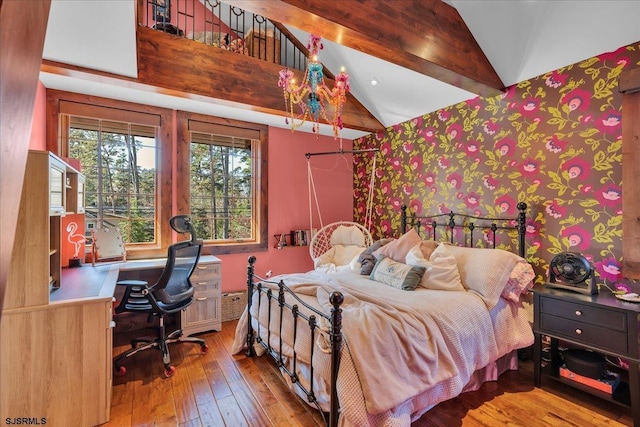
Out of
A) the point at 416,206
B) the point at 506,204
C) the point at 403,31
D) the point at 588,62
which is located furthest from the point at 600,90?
the point at 416,206

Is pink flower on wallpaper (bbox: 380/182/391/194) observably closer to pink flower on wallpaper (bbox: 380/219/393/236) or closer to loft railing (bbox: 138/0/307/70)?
pink flower on wallpaper (bbox: 380/219/393/236)

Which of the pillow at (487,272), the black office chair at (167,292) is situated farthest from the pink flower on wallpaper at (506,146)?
the black office chair at (167,292)

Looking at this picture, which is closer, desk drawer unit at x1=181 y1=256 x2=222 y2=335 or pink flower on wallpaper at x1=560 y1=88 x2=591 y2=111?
pink flower on wallpaper at x1=560 y1=88 x2=591 y2=111

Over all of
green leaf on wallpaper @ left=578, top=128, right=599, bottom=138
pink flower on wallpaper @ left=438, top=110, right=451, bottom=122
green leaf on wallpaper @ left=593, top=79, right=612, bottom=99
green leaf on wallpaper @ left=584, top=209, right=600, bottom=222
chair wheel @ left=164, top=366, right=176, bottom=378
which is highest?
pink flower on wallpaper @ left=438, top=110, right=451, bottom=122

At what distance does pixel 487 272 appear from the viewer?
7.92 ft

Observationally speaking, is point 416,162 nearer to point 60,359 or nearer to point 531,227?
point 531,227

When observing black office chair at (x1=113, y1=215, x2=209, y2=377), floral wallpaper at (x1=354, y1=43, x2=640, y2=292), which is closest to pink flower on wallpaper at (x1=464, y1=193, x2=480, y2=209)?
floral wallpaper at (x1=354, y1=43, x2=640, y2=292)

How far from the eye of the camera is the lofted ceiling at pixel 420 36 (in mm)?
1814

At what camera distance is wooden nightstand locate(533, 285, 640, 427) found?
1.88 m

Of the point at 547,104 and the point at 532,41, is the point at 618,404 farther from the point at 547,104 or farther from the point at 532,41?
the point at 532,41

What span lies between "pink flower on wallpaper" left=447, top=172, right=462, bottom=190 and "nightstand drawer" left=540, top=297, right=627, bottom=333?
4.71ft

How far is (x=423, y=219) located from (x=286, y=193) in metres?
1.88

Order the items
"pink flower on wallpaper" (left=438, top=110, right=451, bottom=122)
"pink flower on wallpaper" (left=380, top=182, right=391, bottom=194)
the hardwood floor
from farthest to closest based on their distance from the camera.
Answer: "pink flower on wallpaper" (left=380, top=182, right=391, bottom=194) → "pink flower on wallpaper" (left=438, top=110, right=451, bottom=122) → the hardwood floor

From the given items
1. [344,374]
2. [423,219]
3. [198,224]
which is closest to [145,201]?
[198,224]
